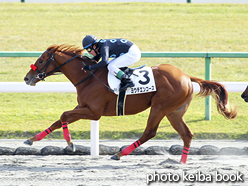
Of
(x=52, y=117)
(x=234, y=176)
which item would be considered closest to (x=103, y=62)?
→ (x=234, y=176)

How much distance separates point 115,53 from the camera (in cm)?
508

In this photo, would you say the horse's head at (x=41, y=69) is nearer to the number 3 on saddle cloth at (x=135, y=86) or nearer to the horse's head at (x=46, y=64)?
the horse's head at (x=46, y=64)

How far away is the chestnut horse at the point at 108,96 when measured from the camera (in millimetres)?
4945

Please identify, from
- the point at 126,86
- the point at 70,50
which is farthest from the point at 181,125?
the point at 70,50

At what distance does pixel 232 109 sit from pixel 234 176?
1221 mm

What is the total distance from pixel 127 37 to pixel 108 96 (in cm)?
797

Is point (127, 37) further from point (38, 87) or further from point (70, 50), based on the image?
point (70, 50)

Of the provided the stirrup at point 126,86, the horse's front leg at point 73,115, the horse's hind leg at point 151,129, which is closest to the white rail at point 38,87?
the horse's front leg at point 73,115

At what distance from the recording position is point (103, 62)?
485 cm

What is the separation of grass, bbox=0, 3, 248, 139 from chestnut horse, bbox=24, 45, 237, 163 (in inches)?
54.5

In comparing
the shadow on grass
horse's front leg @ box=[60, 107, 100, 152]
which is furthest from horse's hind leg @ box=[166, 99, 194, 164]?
the shadow on grass

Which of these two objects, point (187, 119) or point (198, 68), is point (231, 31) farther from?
point (187, 119)

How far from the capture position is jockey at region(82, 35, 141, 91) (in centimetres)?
486

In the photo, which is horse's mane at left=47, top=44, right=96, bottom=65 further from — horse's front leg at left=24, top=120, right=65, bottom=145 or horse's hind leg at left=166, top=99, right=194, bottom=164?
horse's hind leg at left=166, top=99, right=194, bottom=164
